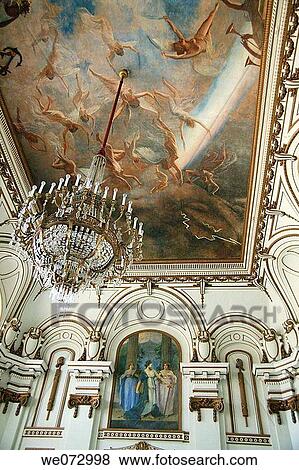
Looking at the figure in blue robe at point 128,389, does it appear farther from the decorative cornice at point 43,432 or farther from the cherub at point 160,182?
the cherub at point 160,182

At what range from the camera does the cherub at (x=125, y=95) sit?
297 inches

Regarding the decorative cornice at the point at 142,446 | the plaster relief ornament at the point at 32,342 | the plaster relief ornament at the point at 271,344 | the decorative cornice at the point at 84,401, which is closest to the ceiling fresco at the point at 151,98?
the plaster relief ornament at the point at 271,344

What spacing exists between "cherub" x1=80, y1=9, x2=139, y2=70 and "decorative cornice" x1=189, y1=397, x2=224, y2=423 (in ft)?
24.2

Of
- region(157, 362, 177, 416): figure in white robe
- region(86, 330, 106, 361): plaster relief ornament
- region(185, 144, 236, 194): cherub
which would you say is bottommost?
region(157, 362, 177, 416): figure in white robe

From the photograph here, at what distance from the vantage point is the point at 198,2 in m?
6.41

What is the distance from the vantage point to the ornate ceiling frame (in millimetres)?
6199

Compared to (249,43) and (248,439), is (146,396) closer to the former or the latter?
(248,439)

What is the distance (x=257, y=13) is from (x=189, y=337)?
7.39 metres

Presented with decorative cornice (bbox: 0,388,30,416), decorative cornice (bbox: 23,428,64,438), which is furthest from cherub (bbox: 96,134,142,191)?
decorative cornice (bbox: 23,428,64,438)

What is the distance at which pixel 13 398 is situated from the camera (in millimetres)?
9250

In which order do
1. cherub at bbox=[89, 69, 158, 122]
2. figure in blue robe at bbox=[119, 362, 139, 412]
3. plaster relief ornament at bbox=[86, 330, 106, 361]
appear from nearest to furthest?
cherub at bbox=[89, 69, 158, 122] < figure in blue robe at bbox=[119, 362, 139, 412] < plaster relief ornament at bbox=[86, 330, 106, 361]

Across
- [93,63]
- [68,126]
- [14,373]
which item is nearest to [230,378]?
[14,373]

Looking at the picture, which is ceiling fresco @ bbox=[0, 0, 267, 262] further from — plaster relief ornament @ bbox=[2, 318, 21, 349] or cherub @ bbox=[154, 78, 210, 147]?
plaster relief ornament @ bbox=[2, 318, 21, 349]

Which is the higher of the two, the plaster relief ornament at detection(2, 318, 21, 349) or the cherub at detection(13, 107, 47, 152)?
the cherub at detection(13, 107, 47, 152)
